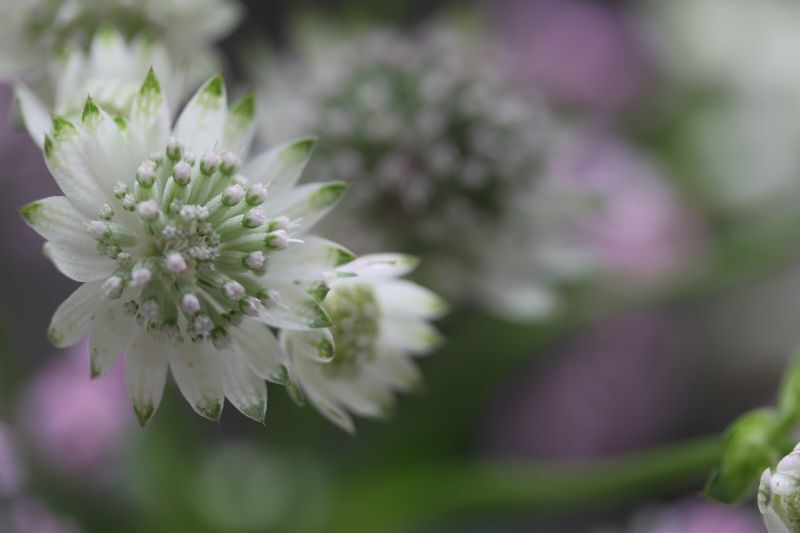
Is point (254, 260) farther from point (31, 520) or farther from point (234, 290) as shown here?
point (31, 520)

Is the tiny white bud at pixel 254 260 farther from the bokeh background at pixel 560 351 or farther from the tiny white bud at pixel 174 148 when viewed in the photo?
the bokeh background at pixel 560 351

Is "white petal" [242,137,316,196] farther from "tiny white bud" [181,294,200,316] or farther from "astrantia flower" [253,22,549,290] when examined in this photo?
"astrantia flower" [253,22,549,290]

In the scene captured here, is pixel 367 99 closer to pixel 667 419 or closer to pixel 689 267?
pixel 689 267

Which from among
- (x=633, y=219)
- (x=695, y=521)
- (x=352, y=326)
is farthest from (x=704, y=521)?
(x=352, y=326)

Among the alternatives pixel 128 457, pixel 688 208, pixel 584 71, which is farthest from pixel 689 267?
pixel 128 457

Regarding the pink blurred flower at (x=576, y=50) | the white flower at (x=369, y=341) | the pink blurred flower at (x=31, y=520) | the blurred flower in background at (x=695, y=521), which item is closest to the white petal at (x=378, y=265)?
the white flower at (x=369, y=341)
